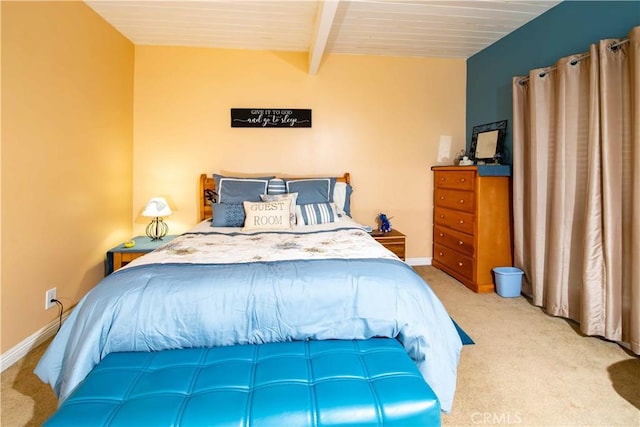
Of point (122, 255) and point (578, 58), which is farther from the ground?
point (578, 58)

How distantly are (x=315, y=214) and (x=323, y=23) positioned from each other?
157 centimetres

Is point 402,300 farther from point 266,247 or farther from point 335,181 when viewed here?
point 335,181

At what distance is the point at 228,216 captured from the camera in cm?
292

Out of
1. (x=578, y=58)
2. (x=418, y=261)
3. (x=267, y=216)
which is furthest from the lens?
(x=418, y=261)

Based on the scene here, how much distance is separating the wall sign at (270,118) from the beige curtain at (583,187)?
2.10m

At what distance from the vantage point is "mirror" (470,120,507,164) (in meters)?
3.35

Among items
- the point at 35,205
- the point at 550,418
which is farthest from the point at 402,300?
the point at 35,205

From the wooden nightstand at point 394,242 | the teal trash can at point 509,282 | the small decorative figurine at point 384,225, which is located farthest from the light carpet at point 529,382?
the small decorative figurine at point 384,225

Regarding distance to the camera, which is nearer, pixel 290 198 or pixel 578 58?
pixel 578 58

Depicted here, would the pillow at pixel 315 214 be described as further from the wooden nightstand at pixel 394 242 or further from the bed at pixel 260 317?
the bed at pixel 260 317

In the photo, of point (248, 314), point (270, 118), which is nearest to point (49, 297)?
point (248, 314)

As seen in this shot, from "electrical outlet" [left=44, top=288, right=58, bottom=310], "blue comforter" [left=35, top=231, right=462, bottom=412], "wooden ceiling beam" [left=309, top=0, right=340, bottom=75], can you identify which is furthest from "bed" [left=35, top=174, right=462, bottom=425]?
"wooden ceiling beam" [left=309, top=0, right=340, bottom=75]

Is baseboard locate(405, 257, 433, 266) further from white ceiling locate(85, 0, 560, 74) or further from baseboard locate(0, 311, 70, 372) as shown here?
Answer: baseboard locate(0, 311, 70, 372)

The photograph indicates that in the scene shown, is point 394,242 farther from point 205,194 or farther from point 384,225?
point 205,194
